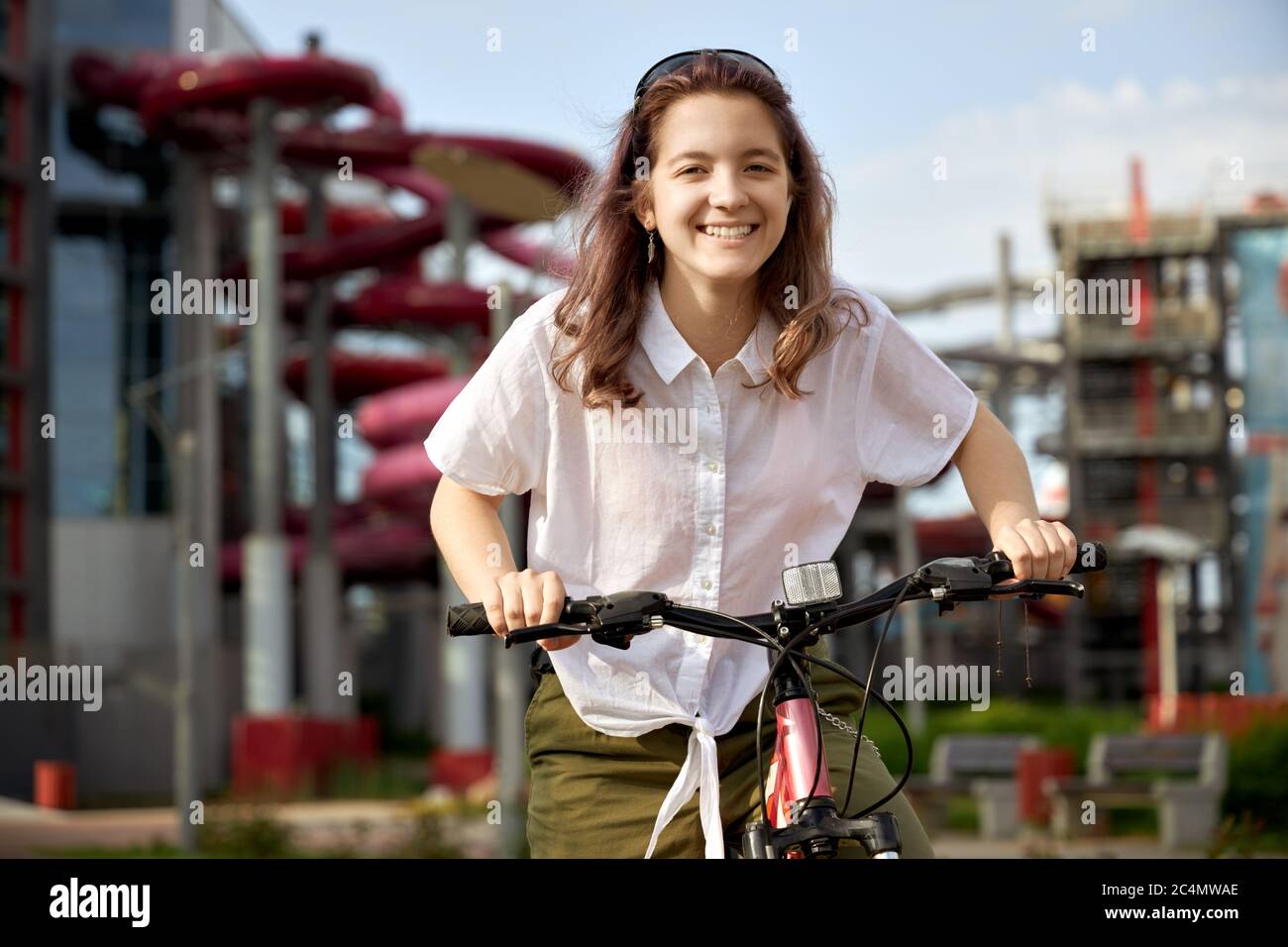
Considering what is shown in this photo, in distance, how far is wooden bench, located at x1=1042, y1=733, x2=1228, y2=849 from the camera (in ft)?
49.5

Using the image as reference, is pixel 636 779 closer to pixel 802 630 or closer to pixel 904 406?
pixel 802 630

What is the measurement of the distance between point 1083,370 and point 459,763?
50.7 ft

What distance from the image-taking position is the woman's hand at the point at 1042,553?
7.72 feet

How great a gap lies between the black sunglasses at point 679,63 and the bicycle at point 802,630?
819mm

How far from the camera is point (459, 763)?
2770 cm

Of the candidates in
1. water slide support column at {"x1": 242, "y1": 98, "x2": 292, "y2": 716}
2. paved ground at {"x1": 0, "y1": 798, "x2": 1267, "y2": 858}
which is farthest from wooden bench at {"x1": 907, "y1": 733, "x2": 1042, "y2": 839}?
water slide support column at {"x1": 242, "y1": 98, "x2": 292, "y2": 716}

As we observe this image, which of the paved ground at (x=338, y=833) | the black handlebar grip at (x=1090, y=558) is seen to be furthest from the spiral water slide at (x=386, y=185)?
the black handlebar grip at (x=1090, y=558)

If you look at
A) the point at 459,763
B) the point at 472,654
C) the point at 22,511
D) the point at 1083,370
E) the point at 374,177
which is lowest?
the point at 459,763

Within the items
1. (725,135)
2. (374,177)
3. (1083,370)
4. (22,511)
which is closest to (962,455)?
(725,135)

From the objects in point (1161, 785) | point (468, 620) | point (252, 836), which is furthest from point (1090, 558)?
point (1161, 785)

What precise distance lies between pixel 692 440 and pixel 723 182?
40 centimetres

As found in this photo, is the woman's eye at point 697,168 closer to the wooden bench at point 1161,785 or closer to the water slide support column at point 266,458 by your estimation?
the wooden bench at point 1161,785

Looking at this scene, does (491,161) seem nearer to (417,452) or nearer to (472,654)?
(417,452)

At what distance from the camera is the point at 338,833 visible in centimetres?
1583
